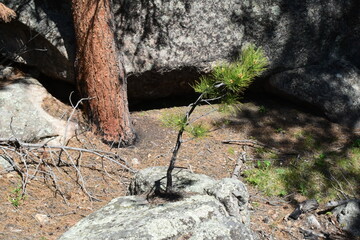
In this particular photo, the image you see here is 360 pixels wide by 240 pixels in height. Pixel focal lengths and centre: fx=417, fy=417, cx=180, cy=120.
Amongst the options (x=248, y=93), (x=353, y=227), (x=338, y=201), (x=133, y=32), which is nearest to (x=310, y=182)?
(x=338, y=201)

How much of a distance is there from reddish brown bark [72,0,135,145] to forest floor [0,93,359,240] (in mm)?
274

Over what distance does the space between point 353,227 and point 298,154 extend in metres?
Answer: 1.55

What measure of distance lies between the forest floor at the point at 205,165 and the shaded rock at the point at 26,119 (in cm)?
22

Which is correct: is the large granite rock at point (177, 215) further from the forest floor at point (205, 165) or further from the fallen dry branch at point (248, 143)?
the fallen dry branch at point (248, 143)

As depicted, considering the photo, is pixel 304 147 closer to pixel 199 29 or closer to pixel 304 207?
pixel 304 207

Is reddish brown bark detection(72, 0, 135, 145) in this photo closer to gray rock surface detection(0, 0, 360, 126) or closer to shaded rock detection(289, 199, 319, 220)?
gray rock surface detection(0, 0, 360, 126)

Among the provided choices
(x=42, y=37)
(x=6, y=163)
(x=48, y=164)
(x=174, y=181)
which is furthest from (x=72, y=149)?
(x=42, y=37)

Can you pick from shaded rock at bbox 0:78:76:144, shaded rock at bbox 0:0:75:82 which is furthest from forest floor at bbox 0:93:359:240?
shaded rock at bbox 0:0:75:82

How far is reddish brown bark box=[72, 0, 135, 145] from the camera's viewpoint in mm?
5664

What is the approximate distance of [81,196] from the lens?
4.84 metres

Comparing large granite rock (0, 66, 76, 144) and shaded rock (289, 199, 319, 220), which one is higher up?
large granite rock (0, 66, 76, 144)

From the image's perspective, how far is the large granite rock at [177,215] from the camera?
3.47 m

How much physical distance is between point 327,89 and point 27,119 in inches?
193

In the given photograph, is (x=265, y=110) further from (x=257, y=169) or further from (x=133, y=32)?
(x=133, y=32)
